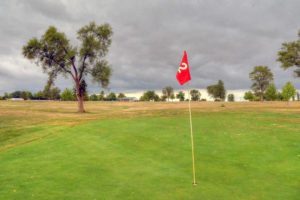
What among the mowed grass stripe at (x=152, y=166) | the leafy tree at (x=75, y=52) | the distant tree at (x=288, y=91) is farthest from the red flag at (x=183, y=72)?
the distant tree at (x=288, y=91)

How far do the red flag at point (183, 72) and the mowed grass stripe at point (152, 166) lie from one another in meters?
4.61

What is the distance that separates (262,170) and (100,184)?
27.6 feet

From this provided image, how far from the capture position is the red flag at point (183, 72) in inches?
632

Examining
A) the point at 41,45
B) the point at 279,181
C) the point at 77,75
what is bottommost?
the point at 279,181

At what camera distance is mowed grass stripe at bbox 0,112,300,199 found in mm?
12797

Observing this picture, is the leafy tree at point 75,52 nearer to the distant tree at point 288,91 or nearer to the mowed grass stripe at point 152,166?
the mowed grass stripe at point 152,166

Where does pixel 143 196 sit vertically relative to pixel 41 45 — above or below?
below

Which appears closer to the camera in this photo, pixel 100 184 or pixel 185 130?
pixel 100 184

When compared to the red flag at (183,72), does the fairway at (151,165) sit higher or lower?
lower

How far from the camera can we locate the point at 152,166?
1678cm

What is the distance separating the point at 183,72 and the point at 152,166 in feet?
17.0

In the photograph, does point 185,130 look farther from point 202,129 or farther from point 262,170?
point 262,170

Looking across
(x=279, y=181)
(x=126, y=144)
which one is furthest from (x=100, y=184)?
(x=126, y=144)

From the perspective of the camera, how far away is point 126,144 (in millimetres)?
23141
